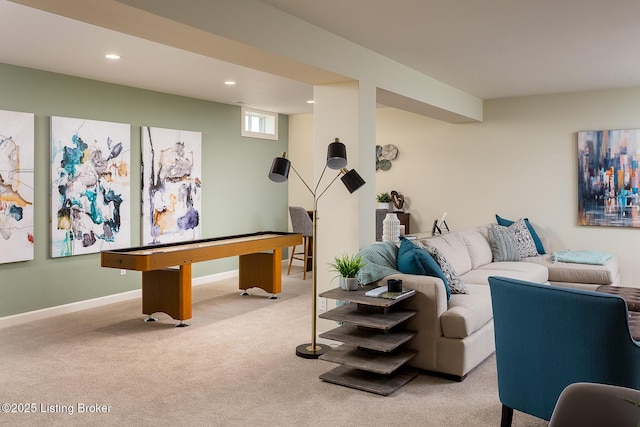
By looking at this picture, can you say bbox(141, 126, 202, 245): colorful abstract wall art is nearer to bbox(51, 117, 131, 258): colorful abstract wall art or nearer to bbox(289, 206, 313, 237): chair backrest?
bbox(51, 117, 131, 258): colorful abstract wall art

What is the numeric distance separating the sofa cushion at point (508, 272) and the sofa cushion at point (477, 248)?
72 mm

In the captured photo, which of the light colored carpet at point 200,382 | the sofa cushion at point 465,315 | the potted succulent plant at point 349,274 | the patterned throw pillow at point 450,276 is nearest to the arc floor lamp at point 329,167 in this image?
the light colored carpet at point 200,382

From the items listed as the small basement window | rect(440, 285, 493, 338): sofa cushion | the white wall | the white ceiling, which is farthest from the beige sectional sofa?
the small basement window

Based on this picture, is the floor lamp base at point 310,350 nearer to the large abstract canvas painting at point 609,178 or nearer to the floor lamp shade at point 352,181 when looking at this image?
the floor lamp shade at point 352,181

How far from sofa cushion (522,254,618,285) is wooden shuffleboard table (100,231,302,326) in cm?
290

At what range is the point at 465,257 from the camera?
520 cm

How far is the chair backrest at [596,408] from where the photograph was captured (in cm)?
151

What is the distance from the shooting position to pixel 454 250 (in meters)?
5.05

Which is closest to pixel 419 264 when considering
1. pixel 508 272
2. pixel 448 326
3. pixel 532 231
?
pixel 448 326

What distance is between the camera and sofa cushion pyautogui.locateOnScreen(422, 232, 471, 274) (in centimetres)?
489

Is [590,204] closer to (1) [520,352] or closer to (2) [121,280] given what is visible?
(1) [520,352]

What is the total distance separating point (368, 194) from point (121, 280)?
3.41 metres

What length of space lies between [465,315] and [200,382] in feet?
6.01

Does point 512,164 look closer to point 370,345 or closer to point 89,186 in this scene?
point 370,345
